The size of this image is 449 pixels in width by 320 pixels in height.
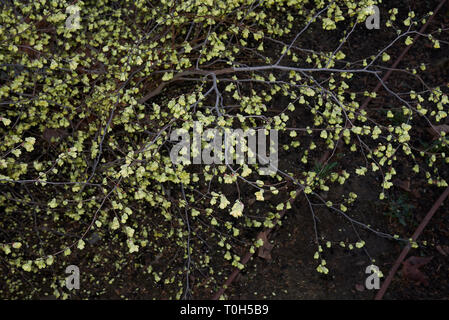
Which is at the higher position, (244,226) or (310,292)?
(244,226)

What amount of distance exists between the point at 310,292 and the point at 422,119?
2959 millimetres

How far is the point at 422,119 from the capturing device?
4.88 meters

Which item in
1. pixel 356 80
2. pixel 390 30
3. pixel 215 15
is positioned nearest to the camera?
pixel 215 15

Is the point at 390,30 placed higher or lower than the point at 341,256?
higher

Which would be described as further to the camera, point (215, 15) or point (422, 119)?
point (422, 119)

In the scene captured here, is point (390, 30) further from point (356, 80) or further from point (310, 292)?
point (310, 292)

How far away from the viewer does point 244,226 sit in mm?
4348

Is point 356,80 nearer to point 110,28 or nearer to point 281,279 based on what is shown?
point 281,279

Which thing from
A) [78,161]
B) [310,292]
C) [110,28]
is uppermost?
[110,28]

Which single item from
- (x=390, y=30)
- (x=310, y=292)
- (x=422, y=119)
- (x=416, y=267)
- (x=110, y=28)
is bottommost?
(x=310, y=292)
